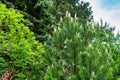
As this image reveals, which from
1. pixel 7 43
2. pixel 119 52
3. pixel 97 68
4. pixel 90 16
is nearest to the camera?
pixel 97 68

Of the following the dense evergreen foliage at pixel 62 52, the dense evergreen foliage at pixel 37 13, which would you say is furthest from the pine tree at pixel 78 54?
the dense evergreen foliage at pixel 37 13

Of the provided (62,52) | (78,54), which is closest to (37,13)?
(62,52)

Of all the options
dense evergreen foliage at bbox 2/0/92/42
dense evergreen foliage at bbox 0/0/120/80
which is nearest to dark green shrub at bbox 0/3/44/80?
dense evergreen foliage at bbox 0/0/120/80

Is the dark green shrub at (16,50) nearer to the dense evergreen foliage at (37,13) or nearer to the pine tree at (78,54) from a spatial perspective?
the pine tree at (78,54)

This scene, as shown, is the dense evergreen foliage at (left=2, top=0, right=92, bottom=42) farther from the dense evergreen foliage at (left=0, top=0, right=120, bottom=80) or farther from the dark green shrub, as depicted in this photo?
the dark green shrub

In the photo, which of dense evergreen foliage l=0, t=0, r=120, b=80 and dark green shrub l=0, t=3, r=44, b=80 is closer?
dense evergreen foliage l=0, t=0, r=120, b=80

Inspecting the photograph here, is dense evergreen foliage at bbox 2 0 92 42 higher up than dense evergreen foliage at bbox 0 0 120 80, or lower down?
higher up

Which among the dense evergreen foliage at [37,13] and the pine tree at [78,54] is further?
the dense evergreen foliage at [37,13]

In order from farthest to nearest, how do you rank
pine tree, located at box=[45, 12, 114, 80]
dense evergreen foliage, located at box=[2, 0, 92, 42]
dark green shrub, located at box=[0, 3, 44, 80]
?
1. dense evergreen foliage, located at box=[2, 0, 92, 42]
2. dark green shrub, located at box=[0, 3, 44, 80]
3. pine tree, located at box=[45, 12, 114, 80]

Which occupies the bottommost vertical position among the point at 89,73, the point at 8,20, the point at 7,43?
the point at 89,73

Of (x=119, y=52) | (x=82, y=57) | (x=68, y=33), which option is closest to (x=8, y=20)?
(x=68, y=33)

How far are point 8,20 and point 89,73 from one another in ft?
12.2

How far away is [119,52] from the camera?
1399 cm

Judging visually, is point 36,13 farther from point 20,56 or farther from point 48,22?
point 20,56
